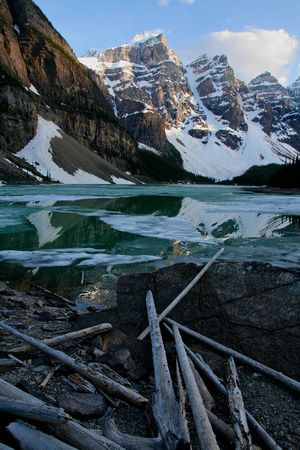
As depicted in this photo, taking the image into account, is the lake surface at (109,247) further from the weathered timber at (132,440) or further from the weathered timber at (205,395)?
the weathered timber at (132,440)

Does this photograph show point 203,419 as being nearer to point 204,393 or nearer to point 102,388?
point 204,393

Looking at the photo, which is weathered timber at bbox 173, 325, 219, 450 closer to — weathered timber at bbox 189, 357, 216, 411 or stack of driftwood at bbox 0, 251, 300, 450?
stack of driftwood at bbox 0, 251, 300, 450

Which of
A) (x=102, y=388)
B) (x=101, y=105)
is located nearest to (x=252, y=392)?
(x=102, y=388)

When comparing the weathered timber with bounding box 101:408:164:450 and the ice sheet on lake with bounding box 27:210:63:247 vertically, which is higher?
the ice sheet on lake with bounding box 27:210:63:247

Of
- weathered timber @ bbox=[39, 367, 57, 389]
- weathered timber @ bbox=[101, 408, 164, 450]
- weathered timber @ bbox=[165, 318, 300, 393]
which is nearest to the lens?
weathered timber @ bbox=[101, 408, 164, 450]

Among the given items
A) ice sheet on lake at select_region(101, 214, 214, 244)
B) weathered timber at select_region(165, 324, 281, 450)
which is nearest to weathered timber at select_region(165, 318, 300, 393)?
weathered timber at select_region(165, 324, 281, 450)

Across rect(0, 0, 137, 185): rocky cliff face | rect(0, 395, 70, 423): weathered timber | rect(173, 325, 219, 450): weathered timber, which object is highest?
rect(0, 0, 137, 185): rocky cliff face

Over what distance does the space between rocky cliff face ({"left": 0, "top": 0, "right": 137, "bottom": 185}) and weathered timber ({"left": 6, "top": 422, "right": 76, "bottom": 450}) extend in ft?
255

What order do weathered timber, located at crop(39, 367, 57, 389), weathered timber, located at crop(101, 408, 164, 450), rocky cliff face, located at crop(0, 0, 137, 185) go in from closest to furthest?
weathered timber, located at crop(101, 408, 164, 450) < weathered timber, located at crop(39, 367, 57, 389) < rocky cliff face, located at crop(0, 0, 137, 185)

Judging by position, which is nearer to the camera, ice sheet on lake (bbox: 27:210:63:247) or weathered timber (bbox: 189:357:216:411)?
weathered timber (bbox: 189:357:216:411)

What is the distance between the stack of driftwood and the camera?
6.41ft

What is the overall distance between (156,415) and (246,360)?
66.8 inches

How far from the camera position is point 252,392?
3.18 meters

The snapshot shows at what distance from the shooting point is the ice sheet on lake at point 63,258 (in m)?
8.45
